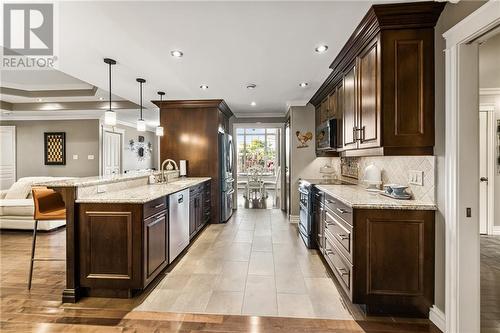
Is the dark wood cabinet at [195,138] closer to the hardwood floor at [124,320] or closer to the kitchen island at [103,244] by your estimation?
the kitchen island at [103,244]

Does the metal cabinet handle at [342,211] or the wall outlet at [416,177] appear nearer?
the wall outlet at [416,177]

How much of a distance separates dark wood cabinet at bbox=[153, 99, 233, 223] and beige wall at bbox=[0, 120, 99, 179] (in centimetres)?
326

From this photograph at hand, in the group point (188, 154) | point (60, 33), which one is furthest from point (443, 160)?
point (188, 154)

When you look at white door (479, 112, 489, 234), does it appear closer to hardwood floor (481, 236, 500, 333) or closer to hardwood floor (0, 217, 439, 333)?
hardwood floor (481, 236, 500, 333)

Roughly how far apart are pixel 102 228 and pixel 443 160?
2978mm

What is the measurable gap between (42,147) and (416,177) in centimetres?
899

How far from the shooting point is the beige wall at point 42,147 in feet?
23.7

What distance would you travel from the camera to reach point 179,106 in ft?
17.3

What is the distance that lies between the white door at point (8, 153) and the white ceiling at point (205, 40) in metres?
5.42

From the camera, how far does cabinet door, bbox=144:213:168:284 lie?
246 cm

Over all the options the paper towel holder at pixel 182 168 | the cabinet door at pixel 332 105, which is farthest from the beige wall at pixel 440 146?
the paper towel holder at pixel 182 168

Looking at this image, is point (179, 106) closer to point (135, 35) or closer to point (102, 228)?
point (135, 35)

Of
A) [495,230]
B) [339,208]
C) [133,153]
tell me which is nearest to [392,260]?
[339,208]

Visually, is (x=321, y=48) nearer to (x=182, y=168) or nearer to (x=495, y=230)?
(x=182, y=168)
